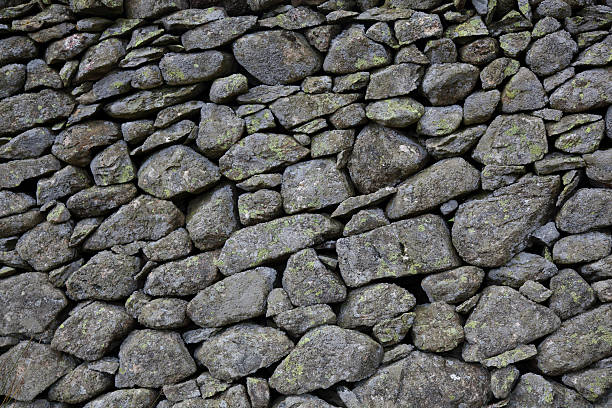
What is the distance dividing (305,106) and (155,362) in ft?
9.68

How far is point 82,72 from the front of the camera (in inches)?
195

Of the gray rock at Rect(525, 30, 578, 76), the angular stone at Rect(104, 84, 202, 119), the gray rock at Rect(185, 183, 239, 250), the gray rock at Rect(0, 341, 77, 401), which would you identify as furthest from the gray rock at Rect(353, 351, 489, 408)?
the angular stone at Rect(104, 84, 202, 119)

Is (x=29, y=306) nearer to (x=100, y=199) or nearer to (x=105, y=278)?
(x=105, y=278)

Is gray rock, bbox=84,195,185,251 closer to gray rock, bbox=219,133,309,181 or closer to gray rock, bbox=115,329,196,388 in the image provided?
gray rock, bbox=219,133,309,181

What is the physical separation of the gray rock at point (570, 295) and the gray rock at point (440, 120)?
1642 millimetres

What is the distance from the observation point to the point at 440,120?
4.34m

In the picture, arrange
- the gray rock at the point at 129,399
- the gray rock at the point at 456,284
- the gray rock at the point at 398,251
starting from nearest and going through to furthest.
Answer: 1. the gray rock at the point at 456,284
2. the gray rock at the point at 398,251
3. the gray rock at the point at 129,399

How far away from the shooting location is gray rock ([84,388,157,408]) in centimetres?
431

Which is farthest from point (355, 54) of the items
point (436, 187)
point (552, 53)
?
point (552, 53)

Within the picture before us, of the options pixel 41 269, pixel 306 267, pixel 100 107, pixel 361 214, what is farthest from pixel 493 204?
pixel 41 269

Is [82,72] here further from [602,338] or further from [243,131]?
[602,338]

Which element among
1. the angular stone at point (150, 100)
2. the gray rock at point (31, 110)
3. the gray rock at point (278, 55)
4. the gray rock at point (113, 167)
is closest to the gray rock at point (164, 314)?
the gray rock at point (113, 167)

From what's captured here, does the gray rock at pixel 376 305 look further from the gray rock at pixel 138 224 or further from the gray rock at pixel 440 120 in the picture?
the gray rock at pixel 138 224

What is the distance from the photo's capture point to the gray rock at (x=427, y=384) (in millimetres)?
3916
